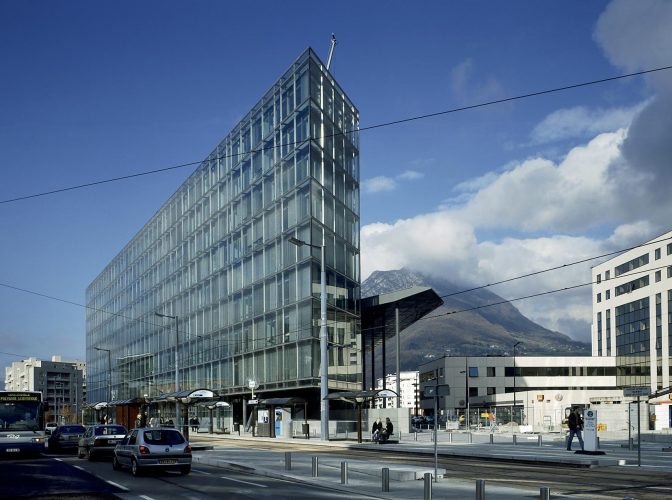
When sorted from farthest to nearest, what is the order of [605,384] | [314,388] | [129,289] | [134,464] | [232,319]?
[605,384], [129,289], [232,319], [314,388], [134,464]

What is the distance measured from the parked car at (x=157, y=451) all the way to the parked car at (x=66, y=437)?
1960cm

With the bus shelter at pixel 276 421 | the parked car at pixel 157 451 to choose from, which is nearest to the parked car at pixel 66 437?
the bus shelter at pixel 276 421

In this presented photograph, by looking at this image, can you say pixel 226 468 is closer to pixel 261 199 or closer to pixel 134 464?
pixel 134 464

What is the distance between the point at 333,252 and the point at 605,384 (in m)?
76.0

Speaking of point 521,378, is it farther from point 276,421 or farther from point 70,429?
point 70,429

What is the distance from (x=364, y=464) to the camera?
29031mm

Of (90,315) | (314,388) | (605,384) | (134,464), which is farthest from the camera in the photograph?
(90,315)

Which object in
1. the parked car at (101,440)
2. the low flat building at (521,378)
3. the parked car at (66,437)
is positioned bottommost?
the low flat building at (521,378)

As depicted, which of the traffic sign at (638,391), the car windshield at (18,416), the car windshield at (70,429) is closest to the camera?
the traffic sign at (638,391)

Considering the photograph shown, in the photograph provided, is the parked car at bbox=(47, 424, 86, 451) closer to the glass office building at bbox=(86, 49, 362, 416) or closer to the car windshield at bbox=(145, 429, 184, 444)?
the glass office building at bbox=(86, 49, 362, 416)

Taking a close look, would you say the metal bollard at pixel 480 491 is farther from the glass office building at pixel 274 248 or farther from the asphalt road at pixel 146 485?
the glass office building at pixel 274 248

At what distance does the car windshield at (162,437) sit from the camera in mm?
26094

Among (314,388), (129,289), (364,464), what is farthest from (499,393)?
(364,464)

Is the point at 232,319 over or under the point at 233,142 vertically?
under
